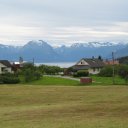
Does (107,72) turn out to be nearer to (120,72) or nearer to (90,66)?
Result: (120,72)

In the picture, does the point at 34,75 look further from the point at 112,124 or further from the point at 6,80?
the point at 112,124

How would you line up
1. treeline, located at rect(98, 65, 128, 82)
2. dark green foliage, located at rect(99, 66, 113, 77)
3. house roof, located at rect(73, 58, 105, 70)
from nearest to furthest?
treeline, located at rect(98, 65, 128, 82)
dark green foliage, located at rect(99, 66, 113, 77)
house roof, located at rect(73, 58, 105, 70)

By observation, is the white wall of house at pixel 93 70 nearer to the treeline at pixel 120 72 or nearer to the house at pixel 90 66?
the house at pixel 90 66

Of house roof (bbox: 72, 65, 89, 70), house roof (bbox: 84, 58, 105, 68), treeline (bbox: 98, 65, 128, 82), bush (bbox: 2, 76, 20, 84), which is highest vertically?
house roof (bbox: 84, 58, 105, 68)

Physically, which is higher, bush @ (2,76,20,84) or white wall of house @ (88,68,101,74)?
white wall of house @ (88,68,101,74)

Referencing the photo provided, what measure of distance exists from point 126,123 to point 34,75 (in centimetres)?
7616

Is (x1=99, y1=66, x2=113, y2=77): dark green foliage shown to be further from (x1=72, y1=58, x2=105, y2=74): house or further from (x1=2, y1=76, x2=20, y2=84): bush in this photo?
(x1=2, y1=76, x2=20, y2=84): bush

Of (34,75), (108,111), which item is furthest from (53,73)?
(108,111)

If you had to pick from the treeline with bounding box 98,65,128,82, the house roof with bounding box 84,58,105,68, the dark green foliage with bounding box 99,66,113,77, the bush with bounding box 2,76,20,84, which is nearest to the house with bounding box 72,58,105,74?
the house roof with bounding box 84,58,105,68

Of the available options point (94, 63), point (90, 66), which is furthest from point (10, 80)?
point (94, 63)

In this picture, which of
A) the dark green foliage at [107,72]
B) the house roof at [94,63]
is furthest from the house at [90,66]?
the dark green foliage at [107,72]

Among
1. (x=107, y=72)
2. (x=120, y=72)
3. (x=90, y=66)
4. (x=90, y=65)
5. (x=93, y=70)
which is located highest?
(x=90, y=65)

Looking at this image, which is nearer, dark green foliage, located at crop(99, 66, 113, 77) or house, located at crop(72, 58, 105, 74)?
dark green foliage, located at crop(99, 66, 113, 77)

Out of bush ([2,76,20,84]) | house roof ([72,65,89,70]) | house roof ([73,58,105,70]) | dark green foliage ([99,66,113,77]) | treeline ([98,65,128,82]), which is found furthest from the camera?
house roof ([73,58,105,70])
